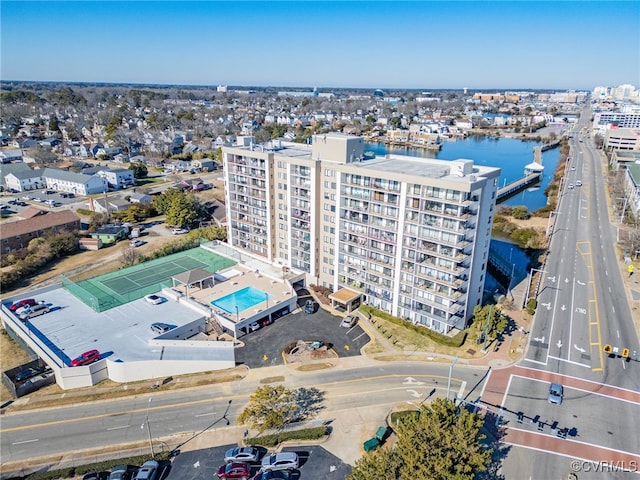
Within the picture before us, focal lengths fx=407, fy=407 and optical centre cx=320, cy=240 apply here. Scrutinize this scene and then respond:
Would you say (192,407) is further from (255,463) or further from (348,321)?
(348,321)

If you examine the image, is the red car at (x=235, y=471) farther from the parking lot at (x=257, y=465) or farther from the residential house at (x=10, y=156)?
the residential house at (x=10, y=156)

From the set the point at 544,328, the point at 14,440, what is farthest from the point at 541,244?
the point at 14,440

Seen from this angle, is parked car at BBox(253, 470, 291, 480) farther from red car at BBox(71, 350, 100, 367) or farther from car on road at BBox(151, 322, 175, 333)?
red car at BBox(71, 350, 100, 367)

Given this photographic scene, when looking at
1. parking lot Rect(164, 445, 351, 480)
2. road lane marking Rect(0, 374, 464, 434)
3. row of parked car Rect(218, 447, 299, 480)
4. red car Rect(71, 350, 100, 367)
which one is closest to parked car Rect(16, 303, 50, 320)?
red car Rect(71, 350, 100, 367)

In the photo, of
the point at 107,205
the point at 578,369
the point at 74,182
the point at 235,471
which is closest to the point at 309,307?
the point at 235,471

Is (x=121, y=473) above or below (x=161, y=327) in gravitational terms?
below

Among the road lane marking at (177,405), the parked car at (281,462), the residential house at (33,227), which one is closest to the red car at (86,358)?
the road lane marking at (177,405)

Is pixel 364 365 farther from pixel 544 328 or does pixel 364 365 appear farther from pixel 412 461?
pixel 544 328
